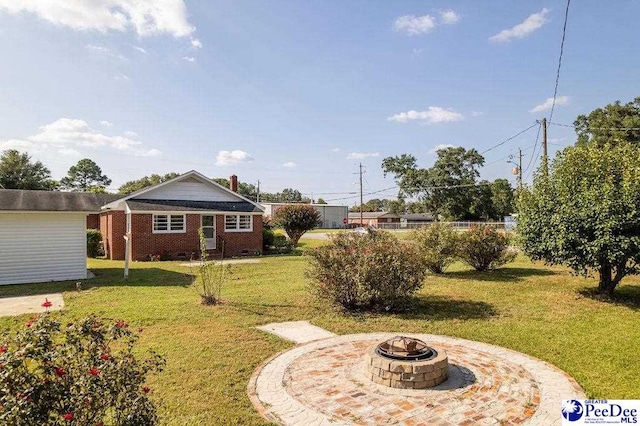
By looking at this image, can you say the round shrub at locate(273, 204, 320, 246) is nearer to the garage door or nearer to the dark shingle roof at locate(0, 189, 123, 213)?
the dark shingle roof at locate(0, 189, 123, 213)

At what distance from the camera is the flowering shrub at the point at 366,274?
878cm

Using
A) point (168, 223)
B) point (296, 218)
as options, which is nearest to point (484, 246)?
point (296, 218)

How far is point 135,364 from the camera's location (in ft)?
10.5

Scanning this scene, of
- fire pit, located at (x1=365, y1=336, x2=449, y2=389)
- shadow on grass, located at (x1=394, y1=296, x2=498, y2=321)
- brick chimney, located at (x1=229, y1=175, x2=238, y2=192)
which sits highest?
brick chimney, located at (x1=229, y1=175, x2=238, y2=192)

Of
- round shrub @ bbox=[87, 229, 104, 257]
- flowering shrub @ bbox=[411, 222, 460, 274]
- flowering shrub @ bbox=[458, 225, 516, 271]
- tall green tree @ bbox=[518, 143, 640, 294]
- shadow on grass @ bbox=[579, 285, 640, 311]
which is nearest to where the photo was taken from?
tall green tree @ bbox=[518, 143, 640, 294]

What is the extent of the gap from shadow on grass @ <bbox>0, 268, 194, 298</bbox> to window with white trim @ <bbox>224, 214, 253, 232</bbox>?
23.5 ft

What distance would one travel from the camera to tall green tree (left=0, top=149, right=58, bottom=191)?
5034 cm

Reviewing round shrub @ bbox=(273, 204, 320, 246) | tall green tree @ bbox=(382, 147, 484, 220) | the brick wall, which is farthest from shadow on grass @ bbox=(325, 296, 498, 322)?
tall green tree @ bbox=(382, 147, 484, 220)

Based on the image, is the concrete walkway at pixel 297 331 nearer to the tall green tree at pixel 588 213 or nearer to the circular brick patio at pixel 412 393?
the circular brick patio at pixel 412 393

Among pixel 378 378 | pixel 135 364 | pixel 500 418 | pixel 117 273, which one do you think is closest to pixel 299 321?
pixel 378 378

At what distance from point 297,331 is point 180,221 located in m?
15.1

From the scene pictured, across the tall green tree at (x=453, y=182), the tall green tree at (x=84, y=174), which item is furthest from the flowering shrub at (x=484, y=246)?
the tall green tree at (x=84, y=174)

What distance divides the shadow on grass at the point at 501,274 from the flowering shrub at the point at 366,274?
483 centimetres

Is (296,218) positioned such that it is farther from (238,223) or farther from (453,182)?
(453,182)
